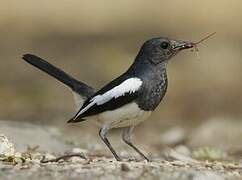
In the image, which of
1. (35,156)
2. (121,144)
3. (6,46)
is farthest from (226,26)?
(35,156)

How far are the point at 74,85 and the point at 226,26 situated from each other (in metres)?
13.2

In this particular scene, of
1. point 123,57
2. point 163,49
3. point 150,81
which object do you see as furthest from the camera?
point 123,57

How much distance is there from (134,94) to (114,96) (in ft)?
0.61

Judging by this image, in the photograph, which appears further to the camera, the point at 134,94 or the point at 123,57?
the point at 123,57

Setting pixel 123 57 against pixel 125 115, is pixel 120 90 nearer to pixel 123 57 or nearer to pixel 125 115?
pixel 125 115

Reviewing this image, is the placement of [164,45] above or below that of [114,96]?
above

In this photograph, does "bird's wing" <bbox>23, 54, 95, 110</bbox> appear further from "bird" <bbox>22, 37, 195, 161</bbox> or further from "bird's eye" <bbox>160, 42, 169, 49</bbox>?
"bird's eye" <bbox>160, 42, 169, 49</bbox>

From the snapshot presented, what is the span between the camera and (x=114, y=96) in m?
7.29

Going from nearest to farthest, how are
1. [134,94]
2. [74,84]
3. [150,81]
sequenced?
[134,94], [150,81], [74,84]

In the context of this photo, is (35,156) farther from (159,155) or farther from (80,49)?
(80,49)

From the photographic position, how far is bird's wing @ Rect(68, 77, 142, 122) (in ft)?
23.7

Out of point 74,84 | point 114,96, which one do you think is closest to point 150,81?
point 114,96

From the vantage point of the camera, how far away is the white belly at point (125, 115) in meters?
7.20

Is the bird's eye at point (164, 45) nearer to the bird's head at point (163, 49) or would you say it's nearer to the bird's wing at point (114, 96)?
the bird's head at point (163, 49)
